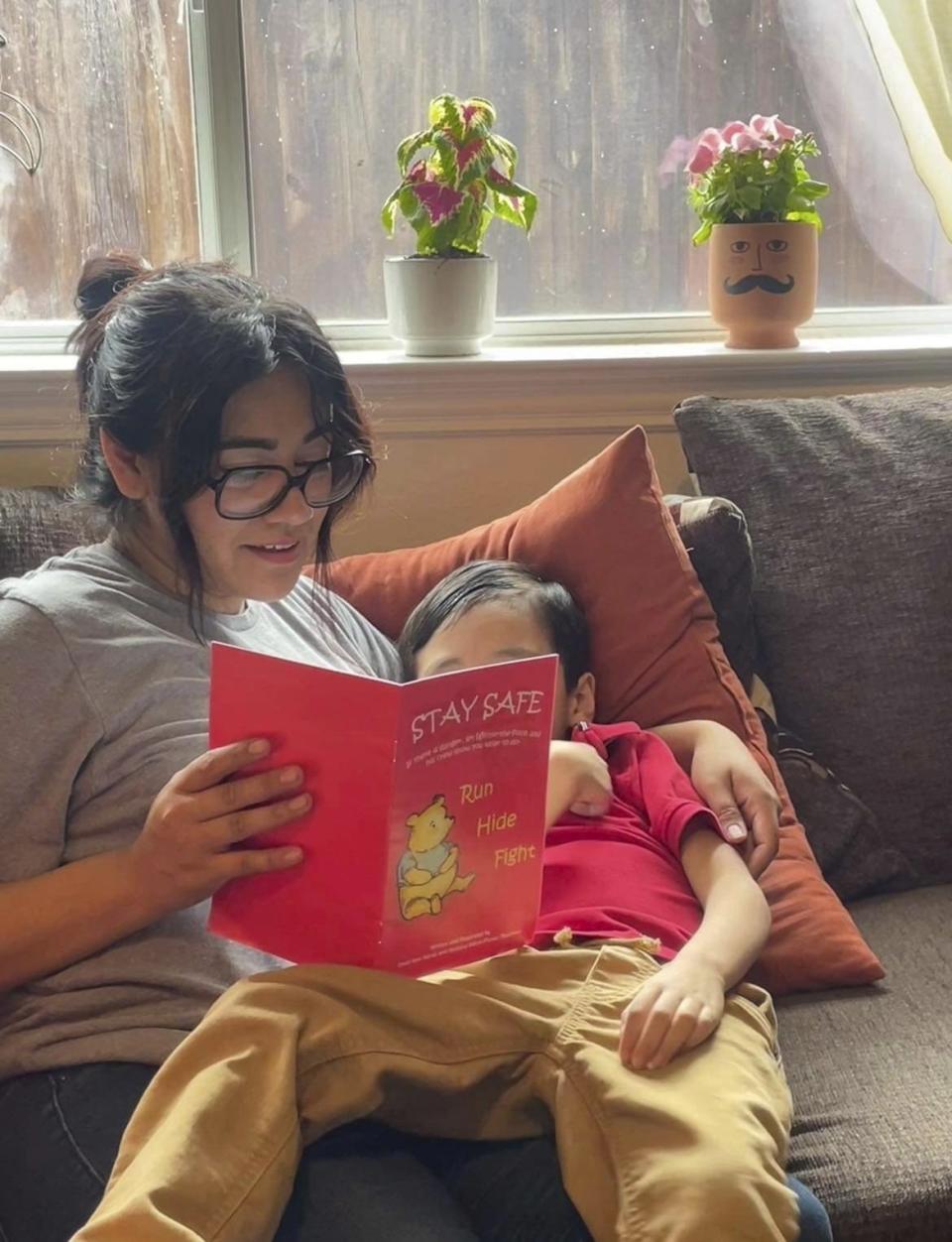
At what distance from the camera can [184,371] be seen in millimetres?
1197

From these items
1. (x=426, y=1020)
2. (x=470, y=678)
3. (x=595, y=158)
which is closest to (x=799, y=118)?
(x=595, y=158)

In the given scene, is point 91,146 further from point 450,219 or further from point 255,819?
point 255,819

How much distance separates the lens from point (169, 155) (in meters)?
2.15

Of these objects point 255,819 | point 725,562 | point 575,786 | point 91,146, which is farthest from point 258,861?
point 91,146

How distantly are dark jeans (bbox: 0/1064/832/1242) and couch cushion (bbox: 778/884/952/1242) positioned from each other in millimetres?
97

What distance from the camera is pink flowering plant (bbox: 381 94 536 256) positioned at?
6.55 ft

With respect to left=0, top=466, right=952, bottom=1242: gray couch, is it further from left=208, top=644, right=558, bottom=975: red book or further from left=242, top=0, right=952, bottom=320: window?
left=242, top=0, right=952, bottom=320: window

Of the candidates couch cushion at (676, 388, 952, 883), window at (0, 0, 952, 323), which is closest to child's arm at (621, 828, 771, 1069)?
couch cushion at (676, 388, 952, 883)

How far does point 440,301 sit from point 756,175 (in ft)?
1.69

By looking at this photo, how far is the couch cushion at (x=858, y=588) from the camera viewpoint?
171 centimetres

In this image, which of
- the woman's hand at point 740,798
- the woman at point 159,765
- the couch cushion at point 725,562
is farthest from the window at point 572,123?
the woman's hand at point 740,798

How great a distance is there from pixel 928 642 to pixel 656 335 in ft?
2.52

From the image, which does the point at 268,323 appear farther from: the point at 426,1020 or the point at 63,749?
the point at 426,1020

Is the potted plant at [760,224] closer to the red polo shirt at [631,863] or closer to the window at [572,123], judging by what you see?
the window at [572,123]
